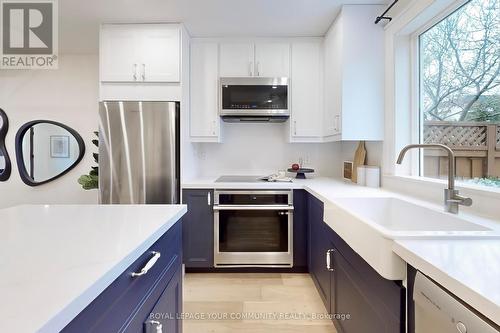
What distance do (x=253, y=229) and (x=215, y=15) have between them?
6.43 feet

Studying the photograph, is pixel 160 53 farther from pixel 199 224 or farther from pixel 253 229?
pixel 253 229

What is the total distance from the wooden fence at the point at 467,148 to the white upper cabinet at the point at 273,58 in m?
1.45

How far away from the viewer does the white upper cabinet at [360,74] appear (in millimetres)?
2215

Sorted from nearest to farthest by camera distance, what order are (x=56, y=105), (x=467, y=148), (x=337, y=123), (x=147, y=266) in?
(x=147, y=266) < (x=467, y=148) < (x=337, y=123) < (x=56, y=105)

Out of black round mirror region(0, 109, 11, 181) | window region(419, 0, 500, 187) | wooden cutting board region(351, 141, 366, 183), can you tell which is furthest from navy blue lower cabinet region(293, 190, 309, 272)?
black round mirror region(0, 109, 11, 181)

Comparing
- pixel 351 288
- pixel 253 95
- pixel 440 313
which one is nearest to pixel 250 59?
pixel 253 95

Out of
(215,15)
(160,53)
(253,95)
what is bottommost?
(253,95)

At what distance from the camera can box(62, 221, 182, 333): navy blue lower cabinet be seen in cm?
57

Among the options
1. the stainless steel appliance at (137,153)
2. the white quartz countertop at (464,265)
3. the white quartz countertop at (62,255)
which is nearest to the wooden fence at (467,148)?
the white quartz countertop at (464,265)

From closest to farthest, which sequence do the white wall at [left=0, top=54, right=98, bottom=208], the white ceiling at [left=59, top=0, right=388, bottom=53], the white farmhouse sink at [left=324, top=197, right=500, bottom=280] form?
the white farmhouse sink at [left=324, top=197, right=500, bottom=280] < the white ceiling at [left=59, top=0, right=388, bottom=53] < the white wall at [left=0, top=54, right=98, bottom=208]

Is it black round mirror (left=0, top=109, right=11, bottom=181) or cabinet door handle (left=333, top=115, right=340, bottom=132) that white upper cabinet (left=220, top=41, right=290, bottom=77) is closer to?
cabinet door handle (left=333, top=115, right=340, bottom=132)

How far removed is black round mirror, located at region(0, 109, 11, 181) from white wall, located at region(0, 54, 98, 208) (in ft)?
0.14

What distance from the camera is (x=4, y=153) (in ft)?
10.5

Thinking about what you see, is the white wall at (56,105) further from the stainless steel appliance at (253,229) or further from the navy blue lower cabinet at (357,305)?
the navy blue lower cabinet at (357,305)
